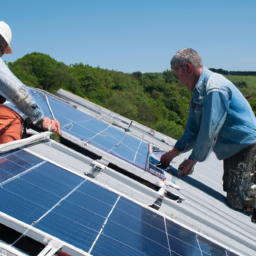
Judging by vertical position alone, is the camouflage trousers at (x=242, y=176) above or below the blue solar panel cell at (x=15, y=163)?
above

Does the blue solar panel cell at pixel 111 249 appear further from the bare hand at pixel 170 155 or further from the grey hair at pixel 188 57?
the grey hair at pixel 188 57

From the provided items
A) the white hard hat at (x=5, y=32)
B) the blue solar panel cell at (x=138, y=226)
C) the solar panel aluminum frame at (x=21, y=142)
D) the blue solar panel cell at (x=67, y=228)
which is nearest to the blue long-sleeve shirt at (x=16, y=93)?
the solar panel aluminum frame at (x=21, y=142)

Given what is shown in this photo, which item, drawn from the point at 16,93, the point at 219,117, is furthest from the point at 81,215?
the point at 219,117

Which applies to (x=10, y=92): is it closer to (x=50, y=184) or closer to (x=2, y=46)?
(x=2, y=46)

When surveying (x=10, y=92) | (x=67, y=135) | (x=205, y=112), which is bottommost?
(x=67, y=135)

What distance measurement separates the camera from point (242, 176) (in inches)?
170

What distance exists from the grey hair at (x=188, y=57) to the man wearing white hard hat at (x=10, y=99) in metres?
2.09

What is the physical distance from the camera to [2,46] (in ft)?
12.5

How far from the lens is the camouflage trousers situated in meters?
4.24

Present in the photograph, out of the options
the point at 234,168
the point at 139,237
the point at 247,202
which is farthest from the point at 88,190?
the point at 247,202

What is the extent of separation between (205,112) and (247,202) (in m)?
1.83

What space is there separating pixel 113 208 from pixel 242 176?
2.34 metres

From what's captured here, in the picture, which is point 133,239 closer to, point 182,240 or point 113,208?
point 113,208

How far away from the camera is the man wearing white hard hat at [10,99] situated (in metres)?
3.52
